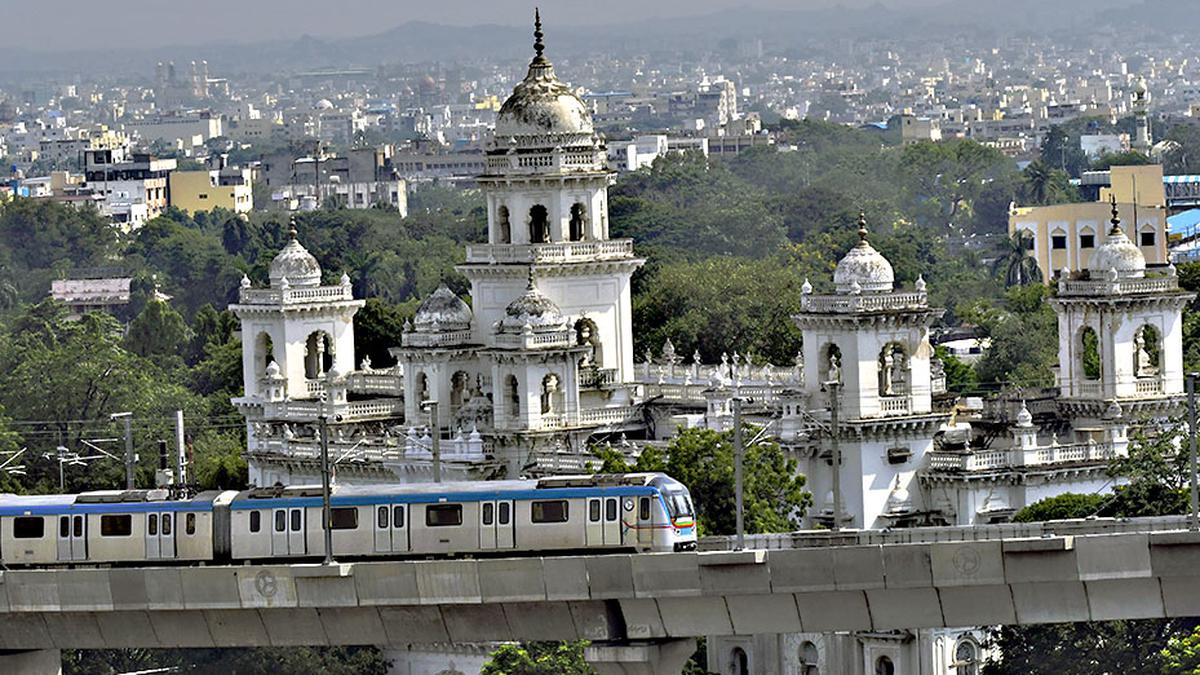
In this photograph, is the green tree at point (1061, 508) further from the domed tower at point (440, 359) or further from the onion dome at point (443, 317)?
the onion dome at point (443, 317)

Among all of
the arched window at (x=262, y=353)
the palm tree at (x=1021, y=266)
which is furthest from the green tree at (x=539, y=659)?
the palm tree at (x=1021, y=266)

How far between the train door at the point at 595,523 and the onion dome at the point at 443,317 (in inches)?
1027

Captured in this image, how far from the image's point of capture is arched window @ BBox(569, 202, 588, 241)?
8356 cm

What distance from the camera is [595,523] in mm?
56438

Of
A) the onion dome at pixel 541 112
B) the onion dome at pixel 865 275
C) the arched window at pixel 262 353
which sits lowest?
the arched window at pixel 262 353

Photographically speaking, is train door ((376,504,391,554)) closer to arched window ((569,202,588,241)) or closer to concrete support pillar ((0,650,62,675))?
concrete support pillar ((0,650,62,675))

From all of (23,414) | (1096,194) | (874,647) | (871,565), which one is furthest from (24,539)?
(1096,194)

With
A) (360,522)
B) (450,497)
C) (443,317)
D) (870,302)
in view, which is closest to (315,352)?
(443,317)

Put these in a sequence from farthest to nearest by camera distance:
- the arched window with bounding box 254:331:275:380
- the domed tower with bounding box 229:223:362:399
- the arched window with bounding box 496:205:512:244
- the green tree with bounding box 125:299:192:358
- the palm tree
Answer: the palm tree, the green tree with bounding box 125:299:192:358, the arched window with bounding box 254:331:275:380, the domed tower with bounding box 229:223:362:399, the arched window with bounding box 496:205:512:244

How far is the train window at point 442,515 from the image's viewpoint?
188ft

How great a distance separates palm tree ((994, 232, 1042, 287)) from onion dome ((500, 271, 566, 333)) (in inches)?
2542

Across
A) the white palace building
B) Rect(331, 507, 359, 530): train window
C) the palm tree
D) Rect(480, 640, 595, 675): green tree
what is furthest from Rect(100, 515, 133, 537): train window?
the palm tree

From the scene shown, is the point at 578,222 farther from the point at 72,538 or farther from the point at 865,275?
the point at 72,538

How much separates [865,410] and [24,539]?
70.3 feet
